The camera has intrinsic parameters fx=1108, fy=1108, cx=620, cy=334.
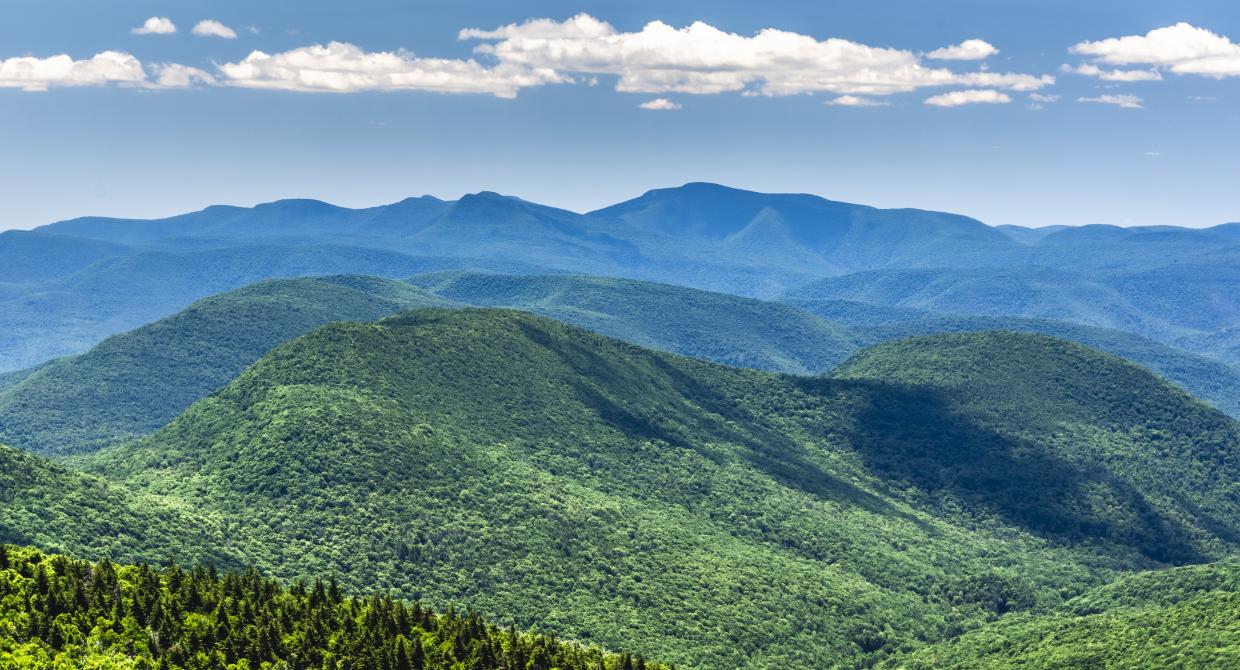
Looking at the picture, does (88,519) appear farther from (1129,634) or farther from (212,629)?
(1129,634)

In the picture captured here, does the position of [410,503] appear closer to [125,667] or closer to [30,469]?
[30,469]

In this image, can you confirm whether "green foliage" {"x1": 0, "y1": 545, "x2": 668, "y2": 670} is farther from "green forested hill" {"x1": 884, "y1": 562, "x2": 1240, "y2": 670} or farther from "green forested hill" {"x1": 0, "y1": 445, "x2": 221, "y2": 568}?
"green forested hill" {"x1": 884, "y1": 562, "x2": 1240, "y2": 670}

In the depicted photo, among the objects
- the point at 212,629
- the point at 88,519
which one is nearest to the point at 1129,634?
the point at 212,629

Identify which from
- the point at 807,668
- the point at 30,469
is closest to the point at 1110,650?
the point at 807,668

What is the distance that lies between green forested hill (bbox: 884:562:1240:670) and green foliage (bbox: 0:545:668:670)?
70.7 m

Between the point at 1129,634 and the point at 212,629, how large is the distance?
389ft

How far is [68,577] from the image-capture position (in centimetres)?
10169

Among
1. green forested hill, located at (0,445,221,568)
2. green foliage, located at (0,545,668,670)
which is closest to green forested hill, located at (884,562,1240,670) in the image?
green foliage, located at (0,545,668,670)

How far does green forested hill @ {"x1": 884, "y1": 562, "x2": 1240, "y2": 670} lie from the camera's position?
456ft

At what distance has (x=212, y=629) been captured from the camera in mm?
98312

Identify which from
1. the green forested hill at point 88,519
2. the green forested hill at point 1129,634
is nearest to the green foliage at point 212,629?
the green forested hill at point 88,519

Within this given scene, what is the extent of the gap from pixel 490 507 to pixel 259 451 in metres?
42.8

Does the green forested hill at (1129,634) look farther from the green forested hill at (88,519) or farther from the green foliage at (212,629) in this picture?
the green forested hill at (88,519)

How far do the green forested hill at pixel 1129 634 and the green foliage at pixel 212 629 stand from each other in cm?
7074
